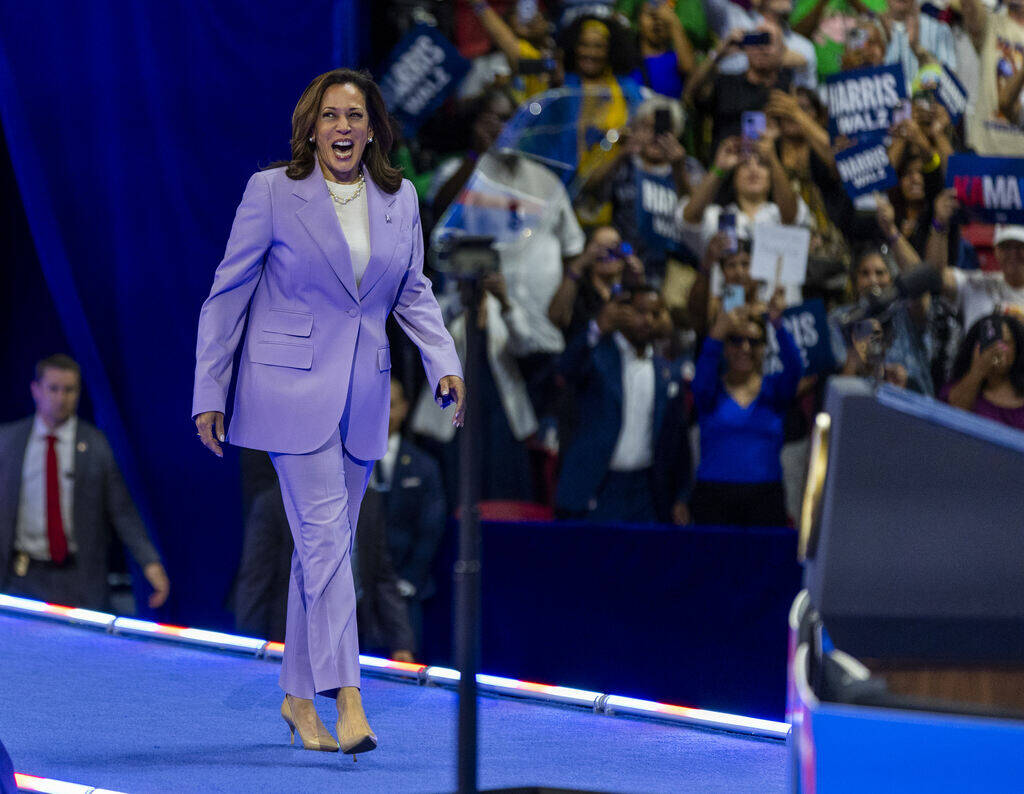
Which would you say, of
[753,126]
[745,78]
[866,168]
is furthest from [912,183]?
[745,78]

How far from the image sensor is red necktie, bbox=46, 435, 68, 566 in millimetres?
5625

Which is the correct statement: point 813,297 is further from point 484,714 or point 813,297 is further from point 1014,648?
point 1014,648

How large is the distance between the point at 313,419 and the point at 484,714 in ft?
3.54

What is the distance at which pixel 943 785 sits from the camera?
195 cm

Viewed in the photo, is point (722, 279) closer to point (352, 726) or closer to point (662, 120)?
point (662, 120)

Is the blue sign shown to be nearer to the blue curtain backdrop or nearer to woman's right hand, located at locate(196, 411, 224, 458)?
the blue curtain backdrop

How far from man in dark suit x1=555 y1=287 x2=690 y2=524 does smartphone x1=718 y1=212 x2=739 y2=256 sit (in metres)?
0.36

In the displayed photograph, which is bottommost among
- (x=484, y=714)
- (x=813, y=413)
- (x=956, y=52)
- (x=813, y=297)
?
(x=484, y=714)

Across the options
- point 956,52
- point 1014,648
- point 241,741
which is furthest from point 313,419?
point 956,52

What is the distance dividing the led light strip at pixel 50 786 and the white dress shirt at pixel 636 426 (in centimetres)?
261

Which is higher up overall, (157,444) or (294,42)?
(294,42)

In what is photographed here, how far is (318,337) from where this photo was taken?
133 inches

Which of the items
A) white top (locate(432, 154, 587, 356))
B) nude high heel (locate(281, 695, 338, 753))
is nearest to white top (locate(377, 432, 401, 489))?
white top (locate(432, 154, 587, 356))

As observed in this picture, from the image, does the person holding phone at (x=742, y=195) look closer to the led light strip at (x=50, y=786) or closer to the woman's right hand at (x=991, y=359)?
the woman's right hand at (x=991, y=359)
